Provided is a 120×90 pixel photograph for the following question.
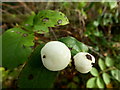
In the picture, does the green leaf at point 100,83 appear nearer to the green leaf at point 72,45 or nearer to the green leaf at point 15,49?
the green leaf at point 72,45

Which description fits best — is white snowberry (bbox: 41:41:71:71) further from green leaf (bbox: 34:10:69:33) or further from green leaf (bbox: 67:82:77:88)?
green leaf (bbox: 67:82:77:88)

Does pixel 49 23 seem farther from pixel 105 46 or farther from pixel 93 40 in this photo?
pixel 105 46

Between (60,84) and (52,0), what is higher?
(52,0)

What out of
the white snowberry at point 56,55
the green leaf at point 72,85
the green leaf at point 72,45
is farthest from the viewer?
the green leaf at point 72,85

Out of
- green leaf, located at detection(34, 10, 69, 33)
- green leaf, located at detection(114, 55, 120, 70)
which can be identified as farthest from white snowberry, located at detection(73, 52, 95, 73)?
green leaf, located at detection(114, 55, 120, 70)

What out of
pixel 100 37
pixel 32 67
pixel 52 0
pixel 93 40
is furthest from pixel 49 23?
pixel 52 0

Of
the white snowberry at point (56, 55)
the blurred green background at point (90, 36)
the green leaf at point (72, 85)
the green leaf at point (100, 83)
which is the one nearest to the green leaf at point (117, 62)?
the blurred green background at point (90, 36)

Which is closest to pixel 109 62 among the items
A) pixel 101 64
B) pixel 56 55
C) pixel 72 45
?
pixel 101 64

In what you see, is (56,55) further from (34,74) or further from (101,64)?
(101,64)
